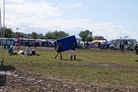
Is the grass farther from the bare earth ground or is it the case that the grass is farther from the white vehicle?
the white vehicle

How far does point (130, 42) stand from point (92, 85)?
2633 inches

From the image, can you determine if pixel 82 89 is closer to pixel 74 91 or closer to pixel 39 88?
pixel 74 91

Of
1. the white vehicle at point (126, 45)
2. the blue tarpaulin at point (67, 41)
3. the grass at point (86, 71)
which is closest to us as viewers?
the grass at point (86, 71)

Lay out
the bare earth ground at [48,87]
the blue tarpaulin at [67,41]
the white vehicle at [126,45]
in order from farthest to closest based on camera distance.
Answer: the white vehicle at [126,45] → the blue tarpaulin at [67,41] → the bare earth ground at [48,87]

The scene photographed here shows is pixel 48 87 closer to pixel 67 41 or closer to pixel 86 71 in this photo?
pixel 86 71

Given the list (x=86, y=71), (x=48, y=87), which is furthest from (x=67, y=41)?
(x=48, y=87)

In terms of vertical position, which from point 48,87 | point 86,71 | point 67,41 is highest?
point 67,41

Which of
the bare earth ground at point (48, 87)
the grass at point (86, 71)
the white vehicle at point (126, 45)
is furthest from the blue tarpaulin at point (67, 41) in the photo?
the white vehicle at point (126, 45)

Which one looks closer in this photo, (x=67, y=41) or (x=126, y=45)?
(x=67, y=41)

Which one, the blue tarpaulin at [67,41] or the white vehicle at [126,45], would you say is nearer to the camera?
the blue tarpaulin at [67,41]

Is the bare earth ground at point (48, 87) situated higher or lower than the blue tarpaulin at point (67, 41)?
lower

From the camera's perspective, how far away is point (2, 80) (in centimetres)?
1429

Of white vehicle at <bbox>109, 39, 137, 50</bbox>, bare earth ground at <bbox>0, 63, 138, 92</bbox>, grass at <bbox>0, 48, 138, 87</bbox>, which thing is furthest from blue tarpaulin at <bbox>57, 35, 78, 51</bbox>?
white vehicle at <bbox>109, 39, 137, 50</bbox>

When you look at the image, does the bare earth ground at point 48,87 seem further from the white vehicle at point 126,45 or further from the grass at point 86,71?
A: the white vehicle at point 126,45
